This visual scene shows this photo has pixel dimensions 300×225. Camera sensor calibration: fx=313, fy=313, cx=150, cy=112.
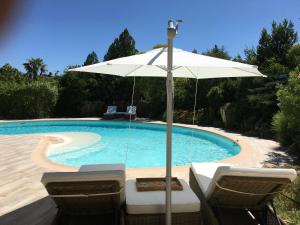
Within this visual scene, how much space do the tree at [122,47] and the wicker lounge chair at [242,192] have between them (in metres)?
25.8

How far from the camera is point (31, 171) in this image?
20.9ft

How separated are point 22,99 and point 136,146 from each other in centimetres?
1113

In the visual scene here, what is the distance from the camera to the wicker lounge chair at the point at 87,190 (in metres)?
2.88

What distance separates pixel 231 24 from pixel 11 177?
49.2 feet

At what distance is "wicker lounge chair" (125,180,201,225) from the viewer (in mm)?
3186

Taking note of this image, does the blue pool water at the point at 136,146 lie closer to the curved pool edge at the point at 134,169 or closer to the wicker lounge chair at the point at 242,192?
the curved pool edge at the point at 134,169

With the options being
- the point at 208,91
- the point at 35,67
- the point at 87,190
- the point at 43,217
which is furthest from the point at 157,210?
the point at 35,67

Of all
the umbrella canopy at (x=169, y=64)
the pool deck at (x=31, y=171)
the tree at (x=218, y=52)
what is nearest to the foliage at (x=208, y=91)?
the tree at (x=218, y=52)

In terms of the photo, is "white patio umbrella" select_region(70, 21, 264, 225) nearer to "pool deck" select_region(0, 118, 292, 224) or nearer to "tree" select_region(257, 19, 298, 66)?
"pool deck" select_region(0, 118, 292, 224)

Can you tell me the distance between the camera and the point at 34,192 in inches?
196

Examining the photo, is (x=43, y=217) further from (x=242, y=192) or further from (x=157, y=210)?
(x=242, y=192)

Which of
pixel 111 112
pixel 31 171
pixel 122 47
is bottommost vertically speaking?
pixel 31 171

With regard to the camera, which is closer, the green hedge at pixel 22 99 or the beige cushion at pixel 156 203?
the beige cushion at pixel 156 203

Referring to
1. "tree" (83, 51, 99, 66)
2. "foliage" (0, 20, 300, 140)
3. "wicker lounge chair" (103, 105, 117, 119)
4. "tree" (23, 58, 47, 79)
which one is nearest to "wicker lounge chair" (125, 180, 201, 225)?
"foliage" (0, 20, 300, 140)
